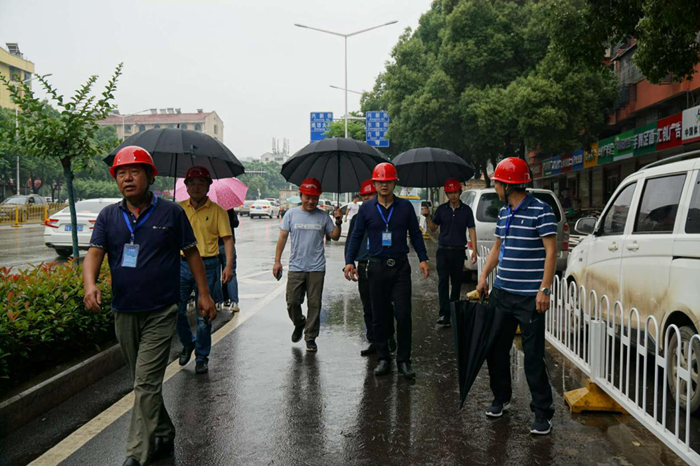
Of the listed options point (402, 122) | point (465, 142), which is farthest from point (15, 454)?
point (402, 122)

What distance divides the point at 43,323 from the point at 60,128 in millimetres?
3104

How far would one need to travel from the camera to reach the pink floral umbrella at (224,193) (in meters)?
7.55

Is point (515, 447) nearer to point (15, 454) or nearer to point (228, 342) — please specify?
point (15, 454)

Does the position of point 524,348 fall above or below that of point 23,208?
below

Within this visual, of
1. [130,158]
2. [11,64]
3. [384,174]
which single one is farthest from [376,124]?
[11,64]

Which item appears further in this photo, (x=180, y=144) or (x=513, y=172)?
(x=180, y=144)

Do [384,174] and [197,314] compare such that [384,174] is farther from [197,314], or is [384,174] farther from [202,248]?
[197,314]

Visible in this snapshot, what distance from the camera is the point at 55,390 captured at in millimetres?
4656

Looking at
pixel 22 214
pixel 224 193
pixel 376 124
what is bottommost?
pixel 22 214

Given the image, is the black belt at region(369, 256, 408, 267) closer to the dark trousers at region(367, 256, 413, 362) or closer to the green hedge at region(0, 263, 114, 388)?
the dark trousers at region(367, 256, 413, 362)

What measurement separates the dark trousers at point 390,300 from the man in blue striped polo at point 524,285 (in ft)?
3.79

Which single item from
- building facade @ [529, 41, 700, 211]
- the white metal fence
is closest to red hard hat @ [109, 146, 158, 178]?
the white metal fence

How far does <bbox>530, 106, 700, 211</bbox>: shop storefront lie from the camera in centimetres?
2022

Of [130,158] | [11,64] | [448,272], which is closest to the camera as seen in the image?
[130,158]
